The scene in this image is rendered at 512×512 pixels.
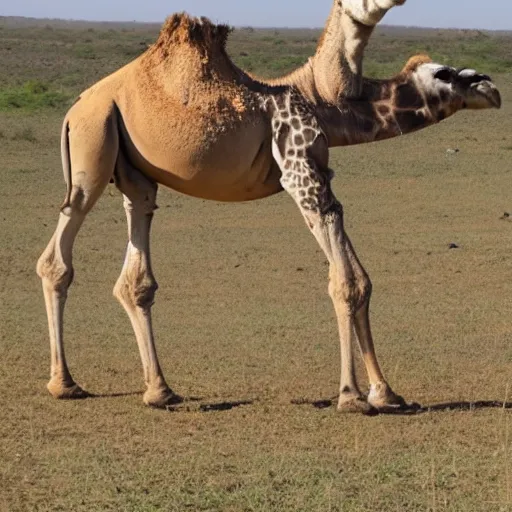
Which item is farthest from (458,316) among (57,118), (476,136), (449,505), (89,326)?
(57,118)

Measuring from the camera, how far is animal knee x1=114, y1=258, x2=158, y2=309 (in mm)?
8125

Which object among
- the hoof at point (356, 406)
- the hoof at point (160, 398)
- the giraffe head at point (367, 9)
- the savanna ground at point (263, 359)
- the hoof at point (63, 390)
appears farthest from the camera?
the hoof at point (63, 390)

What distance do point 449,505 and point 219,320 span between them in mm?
4887

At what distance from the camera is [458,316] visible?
10906 millimetres

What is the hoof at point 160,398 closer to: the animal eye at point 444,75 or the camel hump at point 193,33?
the camel hump at point 193,33

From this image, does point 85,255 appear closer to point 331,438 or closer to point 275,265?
point 275,265

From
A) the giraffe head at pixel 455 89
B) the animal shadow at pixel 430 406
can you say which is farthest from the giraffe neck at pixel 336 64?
the animal shadow at pixel 430 406

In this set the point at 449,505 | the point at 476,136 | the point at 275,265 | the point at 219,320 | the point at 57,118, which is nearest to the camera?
the point at 449,505

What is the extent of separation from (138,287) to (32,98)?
2481cm

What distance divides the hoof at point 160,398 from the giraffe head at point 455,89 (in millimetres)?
2258

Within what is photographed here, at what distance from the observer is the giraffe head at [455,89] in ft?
26.3

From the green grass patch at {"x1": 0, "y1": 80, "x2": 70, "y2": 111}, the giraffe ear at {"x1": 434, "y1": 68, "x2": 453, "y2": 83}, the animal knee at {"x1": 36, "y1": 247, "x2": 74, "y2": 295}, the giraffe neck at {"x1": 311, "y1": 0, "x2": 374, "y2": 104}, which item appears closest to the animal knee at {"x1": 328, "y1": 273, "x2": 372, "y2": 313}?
the giraffe neck at {"x1": 311, "y1": 0, "x2": 374, "y2": 104}

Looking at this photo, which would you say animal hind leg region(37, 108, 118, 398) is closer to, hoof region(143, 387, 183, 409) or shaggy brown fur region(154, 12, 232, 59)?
hoof region(143, 387, 183, 409)

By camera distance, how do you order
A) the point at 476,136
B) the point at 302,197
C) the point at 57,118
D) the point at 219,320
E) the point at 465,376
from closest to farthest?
1. the point at 302,197
2. the point at 465,376
3. the point at 219,320
4. the point at 476,136
5. the point at 57,118
